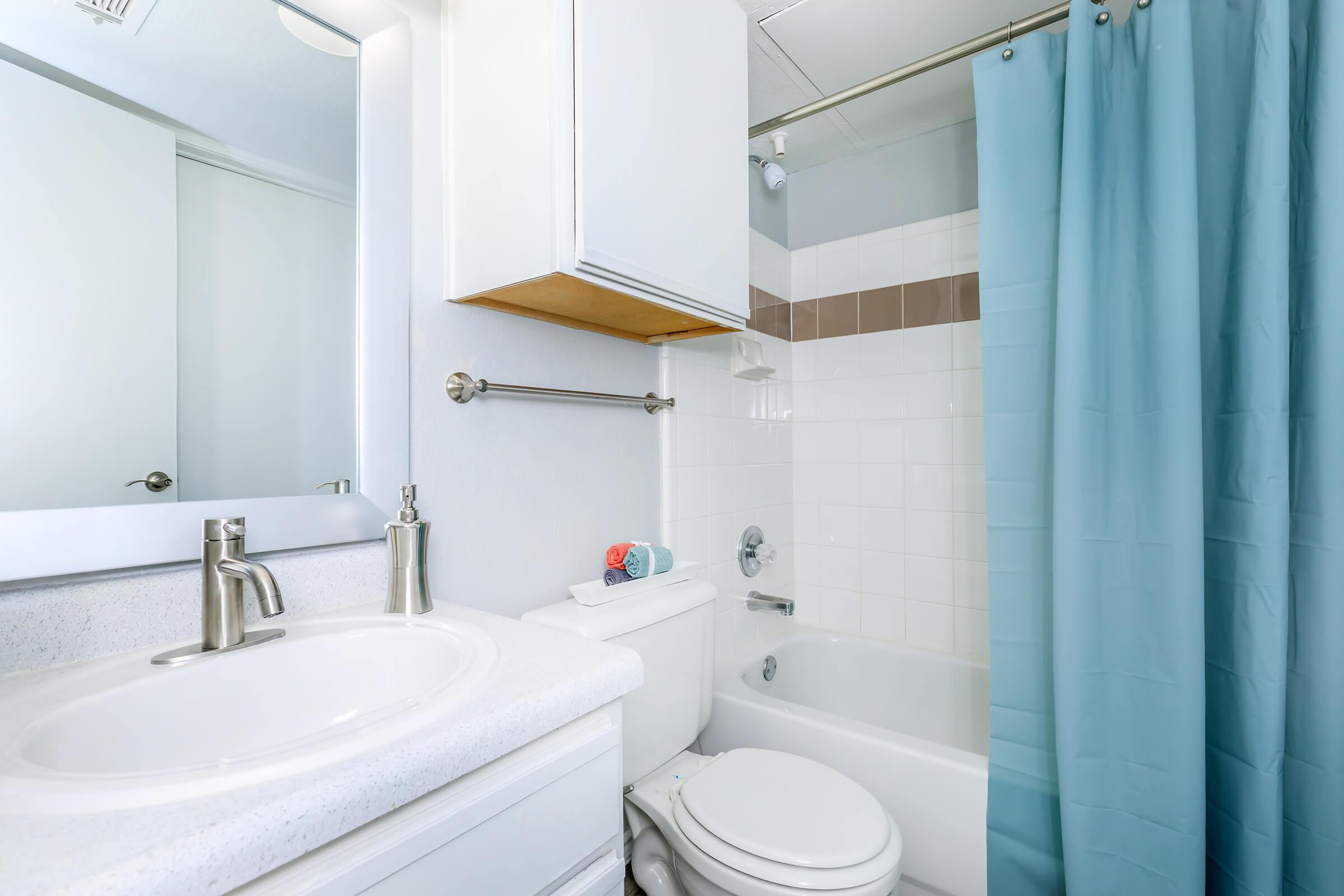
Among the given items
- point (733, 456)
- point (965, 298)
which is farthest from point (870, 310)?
point (733, 456)

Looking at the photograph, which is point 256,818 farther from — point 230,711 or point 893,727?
point 893,727

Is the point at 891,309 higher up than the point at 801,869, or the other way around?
the point at 891,309

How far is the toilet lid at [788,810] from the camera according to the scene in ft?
3.33

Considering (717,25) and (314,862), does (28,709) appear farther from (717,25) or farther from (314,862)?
(717,25)

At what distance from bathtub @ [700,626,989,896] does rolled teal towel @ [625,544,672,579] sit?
0.46 m

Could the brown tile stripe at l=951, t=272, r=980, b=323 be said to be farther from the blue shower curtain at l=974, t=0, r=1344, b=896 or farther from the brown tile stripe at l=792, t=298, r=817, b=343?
the blue shower curtain at l=974, t=0, r=1344, b=896

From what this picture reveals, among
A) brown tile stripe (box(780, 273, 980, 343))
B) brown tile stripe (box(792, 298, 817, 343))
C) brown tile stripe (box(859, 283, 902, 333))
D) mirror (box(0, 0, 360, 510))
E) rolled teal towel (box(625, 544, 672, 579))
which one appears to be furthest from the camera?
brown tile stripe (box(792, 298, 817, 343))

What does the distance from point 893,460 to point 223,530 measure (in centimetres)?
192

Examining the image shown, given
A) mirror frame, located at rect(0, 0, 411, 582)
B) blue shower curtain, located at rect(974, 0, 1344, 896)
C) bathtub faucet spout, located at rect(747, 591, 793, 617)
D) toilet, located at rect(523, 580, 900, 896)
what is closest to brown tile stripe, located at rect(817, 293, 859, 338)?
blue shower curtain, located at rect(974, 0, 1344, 896)

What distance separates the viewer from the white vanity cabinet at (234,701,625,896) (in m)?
0.50

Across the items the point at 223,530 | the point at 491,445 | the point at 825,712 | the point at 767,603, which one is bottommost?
the point at 825,712

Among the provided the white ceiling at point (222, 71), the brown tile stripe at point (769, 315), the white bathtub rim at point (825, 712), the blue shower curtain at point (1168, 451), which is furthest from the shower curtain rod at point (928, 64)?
the white bathtub rim at point (825, 712)

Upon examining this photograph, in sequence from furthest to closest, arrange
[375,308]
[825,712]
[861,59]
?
[825,712], [861,59], [375,308]

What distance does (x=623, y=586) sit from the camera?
138 cm
